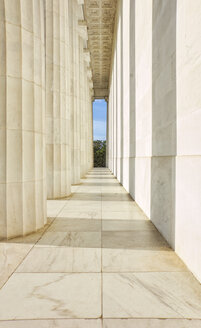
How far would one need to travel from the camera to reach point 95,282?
6.46 meters

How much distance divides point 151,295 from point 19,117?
8627 mm

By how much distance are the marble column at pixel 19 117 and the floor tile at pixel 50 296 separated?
150 inches

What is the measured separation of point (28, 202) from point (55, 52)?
15081 mm

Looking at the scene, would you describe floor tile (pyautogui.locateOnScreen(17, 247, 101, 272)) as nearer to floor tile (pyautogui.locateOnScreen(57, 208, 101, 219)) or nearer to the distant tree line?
floor tile (pyautogui.locateOnScreen(57, 208, 101, 219))

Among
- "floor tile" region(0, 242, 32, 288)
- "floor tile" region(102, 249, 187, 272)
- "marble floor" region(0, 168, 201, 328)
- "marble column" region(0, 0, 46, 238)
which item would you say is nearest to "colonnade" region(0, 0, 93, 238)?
"marble column" region(0, 0, 46, 238)

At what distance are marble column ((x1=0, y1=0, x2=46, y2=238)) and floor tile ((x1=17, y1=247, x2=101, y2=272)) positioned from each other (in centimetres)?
217

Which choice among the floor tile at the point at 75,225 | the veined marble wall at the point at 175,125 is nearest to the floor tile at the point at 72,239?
the floor tile at the point at 75,225

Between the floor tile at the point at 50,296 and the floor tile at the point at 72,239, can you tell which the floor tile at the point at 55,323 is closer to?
the floor tile at the point at 50,296

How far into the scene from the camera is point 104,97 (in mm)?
95812

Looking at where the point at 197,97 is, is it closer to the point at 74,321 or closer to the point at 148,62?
the point at 74,321

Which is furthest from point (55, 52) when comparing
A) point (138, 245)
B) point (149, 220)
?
point (138, 245)

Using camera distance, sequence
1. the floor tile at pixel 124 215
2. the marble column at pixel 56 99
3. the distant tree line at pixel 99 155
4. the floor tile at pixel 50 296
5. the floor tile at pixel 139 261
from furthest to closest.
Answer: the distant tree line at pixel 99 155 < the marble column at pixel 56 99 < the floor tile at pixel 124 215 < the floor tile at pixel 139 261 < the floor tile at pixel 50 296

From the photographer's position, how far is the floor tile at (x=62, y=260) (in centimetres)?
725

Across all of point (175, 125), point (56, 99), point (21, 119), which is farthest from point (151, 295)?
point (56, 99)
